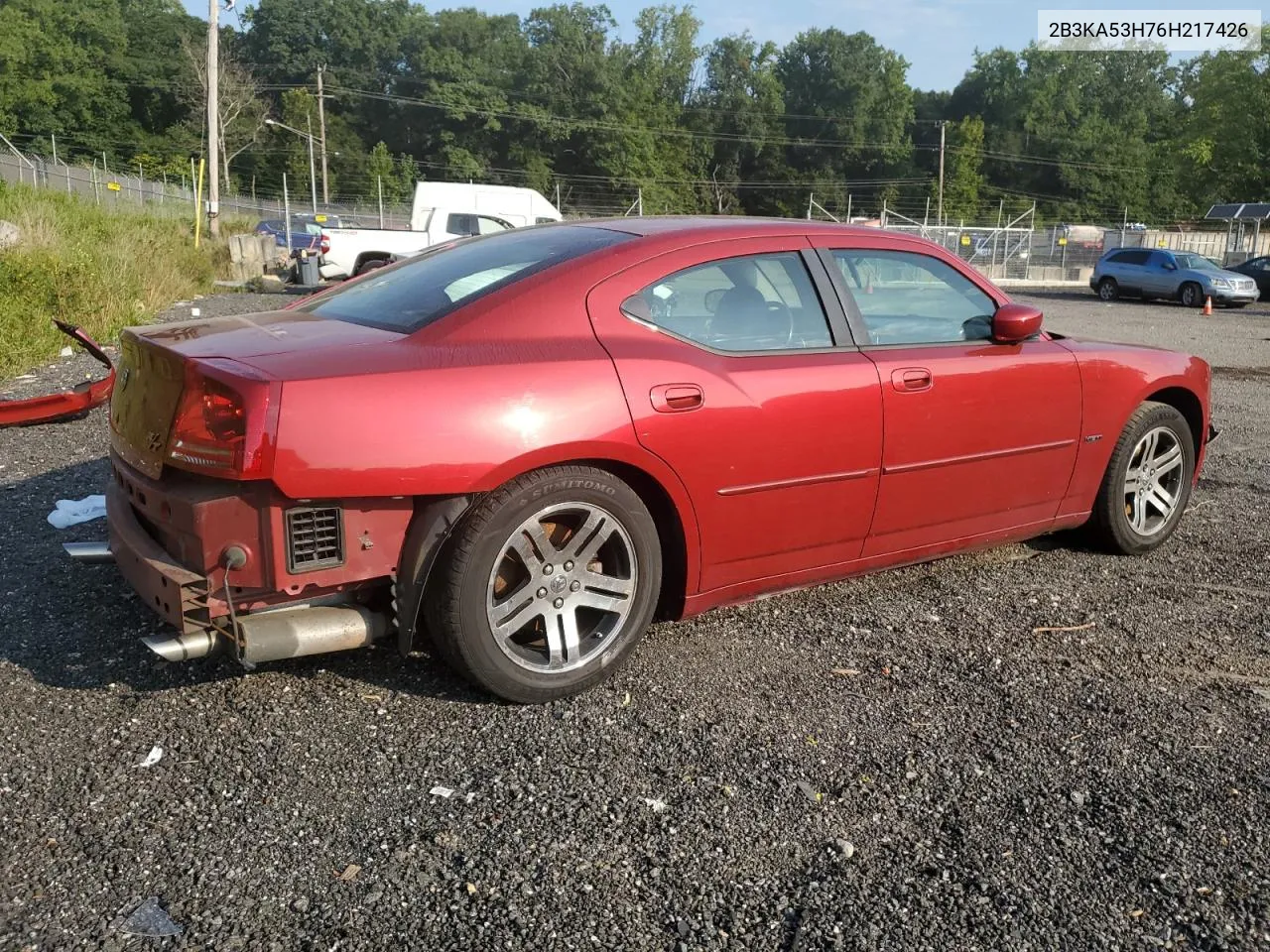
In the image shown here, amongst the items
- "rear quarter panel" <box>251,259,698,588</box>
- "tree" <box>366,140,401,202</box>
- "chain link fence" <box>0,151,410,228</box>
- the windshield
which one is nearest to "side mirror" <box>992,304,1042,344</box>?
"rear quarter panel" <box>251,259,698,588</box>

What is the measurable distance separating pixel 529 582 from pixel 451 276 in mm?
1166

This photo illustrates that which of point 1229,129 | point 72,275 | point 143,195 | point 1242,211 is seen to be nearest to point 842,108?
point 1229,129

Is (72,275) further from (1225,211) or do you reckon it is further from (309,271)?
(1225,211)

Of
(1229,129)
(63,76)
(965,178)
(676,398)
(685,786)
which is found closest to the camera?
(685,786)

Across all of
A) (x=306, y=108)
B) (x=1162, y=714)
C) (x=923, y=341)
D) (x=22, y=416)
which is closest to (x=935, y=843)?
(x=1162, y=714)

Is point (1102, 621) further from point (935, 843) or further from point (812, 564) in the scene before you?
point (935, 843)

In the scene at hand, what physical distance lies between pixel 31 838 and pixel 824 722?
84.1 inches

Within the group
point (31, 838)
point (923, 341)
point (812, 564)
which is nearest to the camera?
point (31, 838)

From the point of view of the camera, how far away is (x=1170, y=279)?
28328mm

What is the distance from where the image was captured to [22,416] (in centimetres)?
707

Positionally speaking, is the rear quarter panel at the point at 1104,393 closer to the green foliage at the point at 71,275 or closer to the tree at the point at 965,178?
the green foliage at the point at 71,275

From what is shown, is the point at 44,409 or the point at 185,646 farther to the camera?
the point at 44,409

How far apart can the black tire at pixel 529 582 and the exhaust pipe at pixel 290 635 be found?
20 centimetres

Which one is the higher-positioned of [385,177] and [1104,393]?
[385,177]
